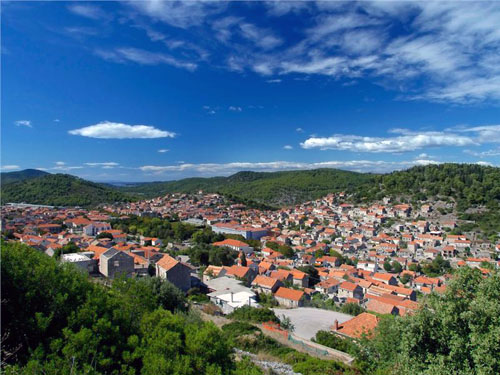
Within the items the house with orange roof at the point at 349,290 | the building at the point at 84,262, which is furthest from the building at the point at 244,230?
the building at the point at 84,262

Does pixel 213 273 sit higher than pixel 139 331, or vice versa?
pixel 139 331

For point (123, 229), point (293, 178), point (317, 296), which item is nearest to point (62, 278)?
point (317, 296)

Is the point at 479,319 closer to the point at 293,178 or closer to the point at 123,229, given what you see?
the point at 123,229

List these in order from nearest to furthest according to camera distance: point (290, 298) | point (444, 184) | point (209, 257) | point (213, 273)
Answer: point (290, 298), point (213, 273), point (209, 257), point (444, 184)

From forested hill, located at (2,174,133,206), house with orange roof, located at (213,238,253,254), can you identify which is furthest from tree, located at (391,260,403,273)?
forested hill, located at (2,174,133,206)

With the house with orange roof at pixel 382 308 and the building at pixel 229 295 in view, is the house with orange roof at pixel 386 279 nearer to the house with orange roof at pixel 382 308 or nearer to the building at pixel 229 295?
the house with orange roof at pixel 382 308

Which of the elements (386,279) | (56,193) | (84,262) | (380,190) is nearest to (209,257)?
(84,262)

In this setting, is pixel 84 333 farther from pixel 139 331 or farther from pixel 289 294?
pixel 289 294
